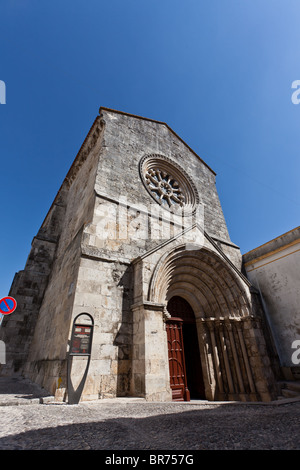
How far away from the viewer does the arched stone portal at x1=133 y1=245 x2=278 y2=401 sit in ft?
16.7

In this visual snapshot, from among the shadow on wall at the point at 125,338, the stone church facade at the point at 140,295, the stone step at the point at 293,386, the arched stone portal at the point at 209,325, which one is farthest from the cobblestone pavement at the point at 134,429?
the stone step at the point at 293,386

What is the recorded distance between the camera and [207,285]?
7875mm

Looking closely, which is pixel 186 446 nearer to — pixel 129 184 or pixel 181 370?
pixel 181 370

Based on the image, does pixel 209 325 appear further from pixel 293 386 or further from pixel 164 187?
pixel 164 187

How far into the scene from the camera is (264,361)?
21.5 feet

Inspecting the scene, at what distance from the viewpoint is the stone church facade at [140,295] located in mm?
4941

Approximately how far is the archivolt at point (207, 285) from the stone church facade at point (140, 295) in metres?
0.04

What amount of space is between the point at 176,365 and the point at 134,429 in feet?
13.3

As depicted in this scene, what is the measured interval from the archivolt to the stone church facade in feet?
0.12

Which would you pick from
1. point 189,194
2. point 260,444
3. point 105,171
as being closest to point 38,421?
point 260,444

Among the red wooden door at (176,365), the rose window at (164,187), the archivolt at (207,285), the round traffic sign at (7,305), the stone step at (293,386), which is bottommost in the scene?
Answer: the stone step at (293,386)

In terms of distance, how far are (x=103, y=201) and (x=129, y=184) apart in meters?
1.70

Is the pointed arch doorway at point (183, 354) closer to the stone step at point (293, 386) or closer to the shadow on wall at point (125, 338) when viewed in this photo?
the shadow on wall at point (125, 338)
